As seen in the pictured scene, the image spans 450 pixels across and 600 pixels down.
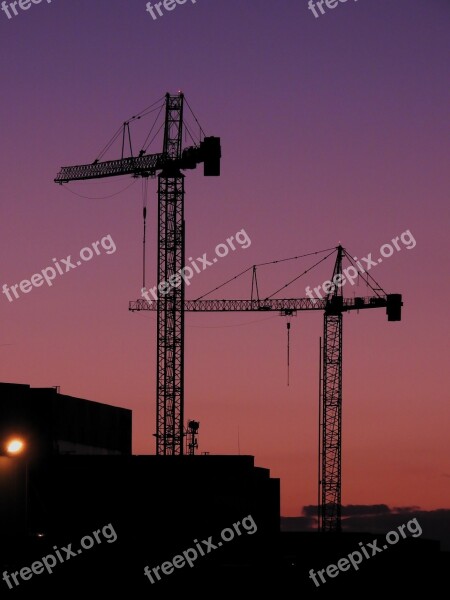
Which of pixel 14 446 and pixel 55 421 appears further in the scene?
pixel 55 421

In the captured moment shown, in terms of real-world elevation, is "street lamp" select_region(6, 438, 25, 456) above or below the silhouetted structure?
below

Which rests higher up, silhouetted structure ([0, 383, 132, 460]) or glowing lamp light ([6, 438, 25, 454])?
silhouetted structure ([0, 383, 132, 460])

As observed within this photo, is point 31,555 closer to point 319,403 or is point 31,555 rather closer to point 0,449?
point 0,449

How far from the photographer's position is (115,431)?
129875mm

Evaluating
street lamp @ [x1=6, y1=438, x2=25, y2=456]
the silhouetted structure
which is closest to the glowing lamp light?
street lamp @ [x1=6, y1=438, x2=25, y2=456]

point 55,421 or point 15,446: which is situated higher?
point 55,421

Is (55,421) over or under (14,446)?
over

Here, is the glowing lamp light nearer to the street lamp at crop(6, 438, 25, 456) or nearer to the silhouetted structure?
the street lamp at crop(6, 438, 25, 456)

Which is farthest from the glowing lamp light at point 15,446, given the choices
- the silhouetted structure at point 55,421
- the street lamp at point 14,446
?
the silhouetted structure at point 55,421

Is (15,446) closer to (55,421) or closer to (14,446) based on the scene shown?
(14,446)

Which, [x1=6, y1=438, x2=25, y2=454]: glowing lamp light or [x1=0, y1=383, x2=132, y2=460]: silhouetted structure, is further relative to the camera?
[x1=0, y1=383, x2=132, y2=460]: silhouetted structure

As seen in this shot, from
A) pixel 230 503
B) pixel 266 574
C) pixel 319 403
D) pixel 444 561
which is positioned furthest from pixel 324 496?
pixel 266 574

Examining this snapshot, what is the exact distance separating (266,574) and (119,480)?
44887mm

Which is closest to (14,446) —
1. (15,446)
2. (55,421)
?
(15,446)
